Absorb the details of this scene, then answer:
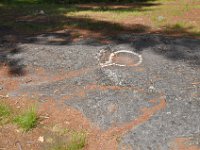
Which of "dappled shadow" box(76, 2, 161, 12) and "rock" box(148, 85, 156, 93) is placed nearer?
"rock" box(148, 85, 156, 93)

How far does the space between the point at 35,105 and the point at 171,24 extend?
1114 cm

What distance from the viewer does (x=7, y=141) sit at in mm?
8273

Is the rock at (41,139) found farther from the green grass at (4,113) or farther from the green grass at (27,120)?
the green grass at (4,113)

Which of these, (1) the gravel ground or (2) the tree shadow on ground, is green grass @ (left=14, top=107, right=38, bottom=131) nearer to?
(1) the gravel ground

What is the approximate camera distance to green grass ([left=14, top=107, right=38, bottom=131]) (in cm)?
861

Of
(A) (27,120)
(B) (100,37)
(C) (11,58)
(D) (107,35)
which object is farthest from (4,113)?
(D) (107,35)

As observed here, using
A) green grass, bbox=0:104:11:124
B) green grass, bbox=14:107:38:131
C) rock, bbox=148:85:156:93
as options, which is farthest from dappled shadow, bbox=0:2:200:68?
green grass, bbox=14:107:38:131

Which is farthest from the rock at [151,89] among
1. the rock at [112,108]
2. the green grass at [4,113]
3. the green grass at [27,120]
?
the green grass at [4,113]

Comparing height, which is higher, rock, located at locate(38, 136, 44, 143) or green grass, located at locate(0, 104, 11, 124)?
green grass, located at locate(0, 104, 11, 124)

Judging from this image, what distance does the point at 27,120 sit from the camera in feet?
28.5

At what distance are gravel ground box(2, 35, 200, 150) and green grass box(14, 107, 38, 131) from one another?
1.05m

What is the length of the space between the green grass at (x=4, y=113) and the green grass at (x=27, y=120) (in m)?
0.26

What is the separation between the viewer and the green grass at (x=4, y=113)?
8898mm

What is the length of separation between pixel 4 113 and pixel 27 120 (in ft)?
2.56
